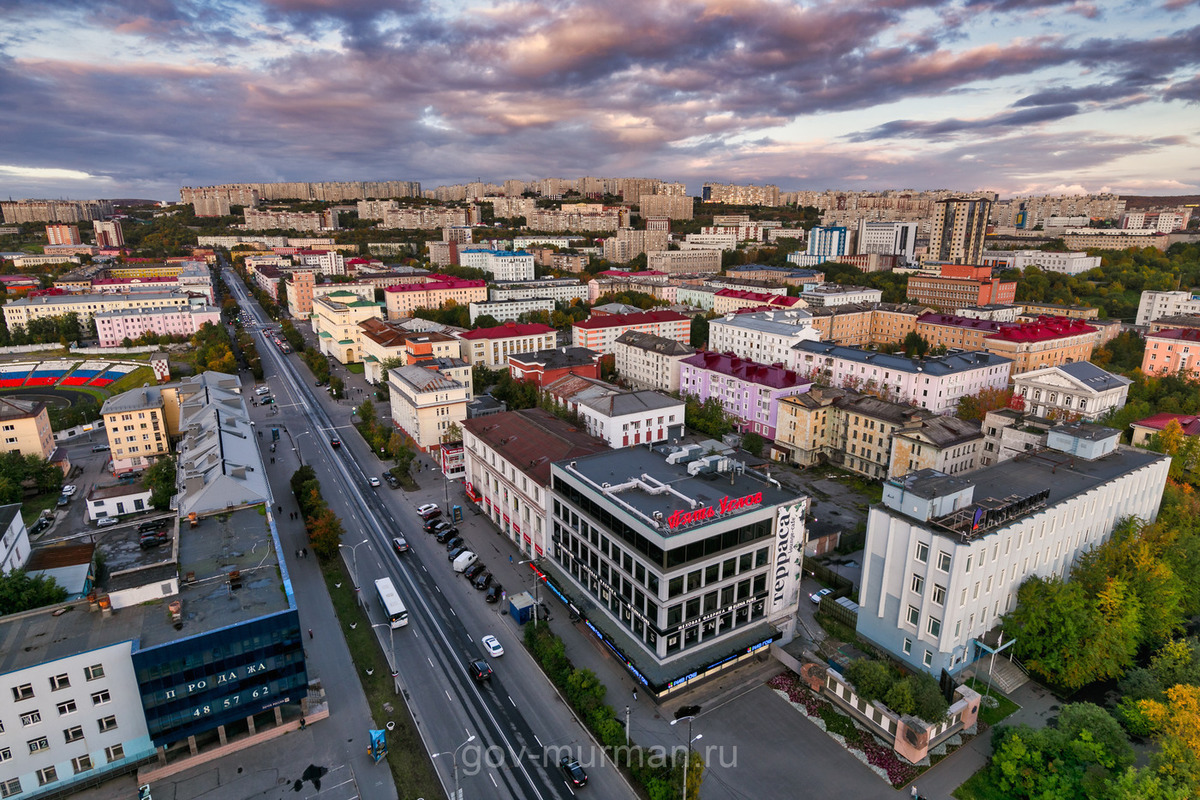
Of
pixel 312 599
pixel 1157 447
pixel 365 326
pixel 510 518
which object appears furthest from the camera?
pixel 365 326

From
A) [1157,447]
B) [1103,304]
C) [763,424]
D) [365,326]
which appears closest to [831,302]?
[1103,304]

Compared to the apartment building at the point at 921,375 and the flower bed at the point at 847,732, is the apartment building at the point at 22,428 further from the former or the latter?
the apartment building at the point at 921,375

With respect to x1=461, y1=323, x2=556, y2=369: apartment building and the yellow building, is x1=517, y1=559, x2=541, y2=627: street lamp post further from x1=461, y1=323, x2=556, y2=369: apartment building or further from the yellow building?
the yellow building

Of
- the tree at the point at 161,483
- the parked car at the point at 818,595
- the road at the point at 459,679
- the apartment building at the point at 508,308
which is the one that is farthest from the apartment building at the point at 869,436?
the apartment building at the point at 508,308

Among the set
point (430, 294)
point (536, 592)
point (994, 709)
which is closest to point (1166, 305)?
point (994, 709)

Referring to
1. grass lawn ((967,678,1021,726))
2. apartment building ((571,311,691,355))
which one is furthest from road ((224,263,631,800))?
apartment building ((571,311,691,355))

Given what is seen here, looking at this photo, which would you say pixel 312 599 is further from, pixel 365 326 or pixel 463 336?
pixel 365 326

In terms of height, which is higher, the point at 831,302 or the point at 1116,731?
the point at 831,302
